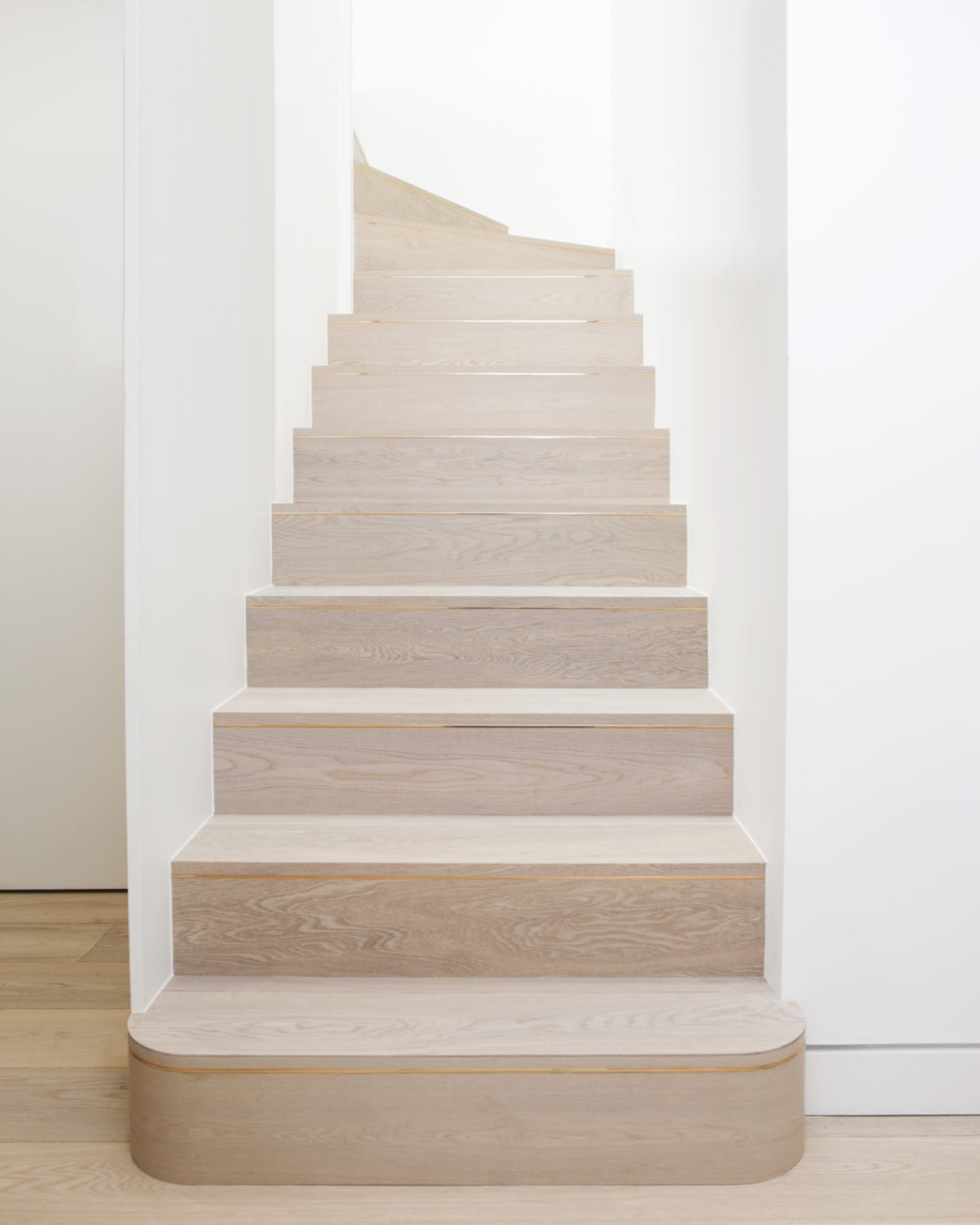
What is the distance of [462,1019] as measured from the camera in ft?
3.94

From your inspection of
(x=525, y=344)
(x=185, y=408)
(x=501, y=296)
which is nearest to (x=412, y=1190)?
(x=185, y=408)

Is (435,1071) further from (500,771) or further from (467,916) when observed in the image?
(500,771)

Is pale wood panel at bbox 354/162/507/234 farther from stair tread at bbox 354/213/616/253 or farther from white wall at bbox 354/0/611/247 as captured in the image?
white wall at bbox 354/0/611/247

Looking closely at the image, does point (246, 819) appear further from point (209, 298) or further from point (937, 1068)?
point (937, 1068)

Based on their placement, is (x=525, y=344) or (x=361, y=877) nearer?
(x=361, y=877)

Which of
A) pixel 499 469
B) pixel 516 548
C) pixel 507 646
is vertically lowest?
pixel 507 646

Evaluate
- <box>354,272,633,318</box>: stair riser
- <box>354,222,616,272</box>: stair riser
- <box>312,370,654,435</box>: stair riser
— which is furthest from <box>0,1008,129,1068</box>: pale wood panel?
<box>354,222,616,272</box>: stair riser

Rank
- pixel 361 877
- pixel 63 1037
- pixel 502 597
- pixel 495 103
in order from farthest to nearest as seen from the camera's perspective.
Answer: pixel 495 103 → pixel 502 597 → pixel 63 1037 → pixel 361 877

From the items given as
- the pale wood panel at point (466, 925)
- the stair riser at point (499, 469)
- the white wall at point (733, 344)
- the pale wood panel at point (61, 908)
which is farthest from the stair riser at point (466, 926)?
the stair riser at point (499, 469)

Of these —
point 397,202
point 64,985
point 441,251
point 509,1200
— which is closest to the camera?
point 509,1200

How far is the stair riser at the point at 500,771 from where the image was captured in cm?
152

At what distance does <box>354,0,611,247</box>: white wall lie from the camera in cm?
418

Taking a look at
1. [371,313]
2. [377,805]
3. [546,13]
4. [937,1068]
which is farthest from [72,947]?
[546,13]

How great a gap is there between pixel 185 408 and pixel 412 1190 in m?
1.16
